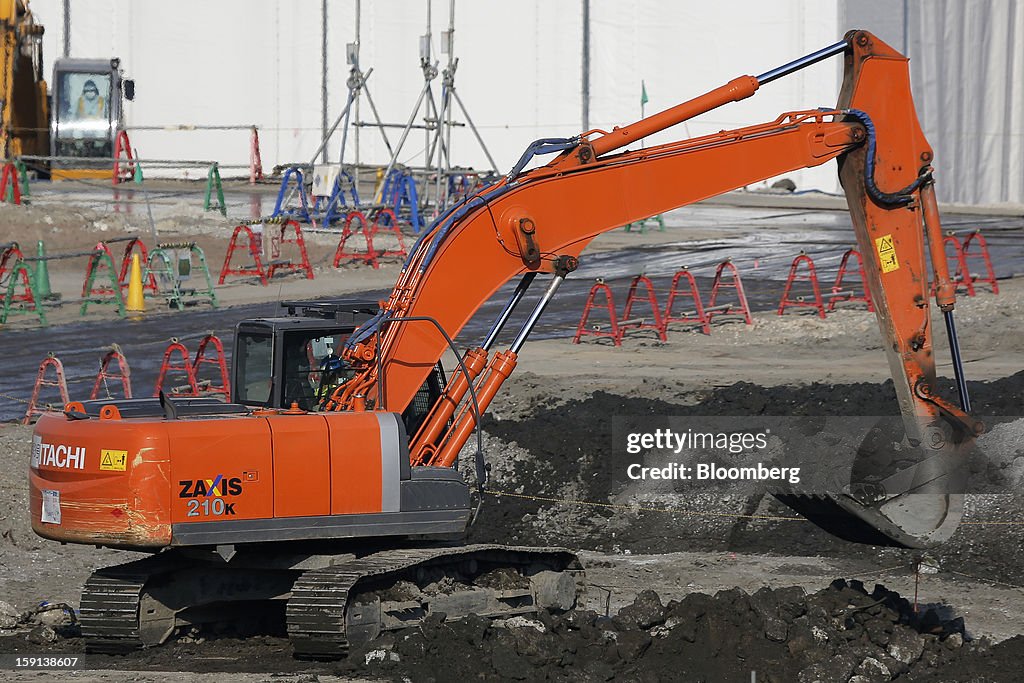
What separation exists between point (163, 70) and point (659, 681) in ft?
167

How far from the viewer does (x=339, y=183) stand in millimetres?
38812

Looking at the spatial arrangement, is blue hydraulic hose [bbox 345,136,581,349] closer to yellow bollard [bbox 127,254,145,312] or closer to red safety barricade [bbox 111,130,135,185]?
yellow bollard [bbox 127,254,145,312]

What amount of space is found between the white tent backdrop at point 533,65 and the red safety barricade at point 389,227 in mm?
15587

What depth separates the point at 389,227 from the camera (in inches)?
1470

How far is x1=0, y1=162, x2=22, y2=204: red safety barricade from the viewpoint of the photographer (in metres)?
38.1

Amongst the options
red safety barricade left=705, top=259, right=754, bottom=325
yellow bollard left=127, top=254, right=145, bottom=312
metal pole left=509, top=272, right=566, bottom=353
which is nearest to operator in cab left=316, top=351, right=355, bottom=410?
metal pole left=509, top=272, right=566, bottom=353

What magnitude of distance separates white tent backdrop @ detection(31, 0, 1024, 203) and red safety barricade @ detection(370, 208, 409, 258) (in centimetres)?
1559

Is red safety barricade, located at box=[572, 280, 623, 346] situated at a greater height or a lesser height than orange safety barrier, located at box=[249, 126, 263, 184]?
lesser

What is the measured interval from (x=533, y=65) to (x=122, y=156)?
49.5 feet

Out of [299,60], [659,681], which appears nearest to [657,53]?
[299,60]

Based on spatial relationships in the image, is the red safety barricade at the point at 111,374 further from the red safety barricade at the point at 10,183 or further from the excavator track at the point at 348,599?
the red safety barricade at the point at 10,183

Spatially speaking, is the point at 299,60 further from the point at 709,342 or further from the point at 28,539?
the point at 28,539

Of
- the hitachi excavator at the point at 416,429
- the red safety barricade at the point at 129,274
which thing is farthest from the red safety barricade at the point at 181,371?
the red safety barricade at the point at 129,274

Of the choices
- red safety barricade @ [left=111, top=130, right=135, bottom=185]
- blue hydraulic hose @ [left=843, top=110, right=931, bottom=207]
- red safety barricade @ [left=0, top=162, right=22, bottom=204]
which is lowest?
blue hydraulic hose @ [left=843, top=110, right=931, bottom=207]
